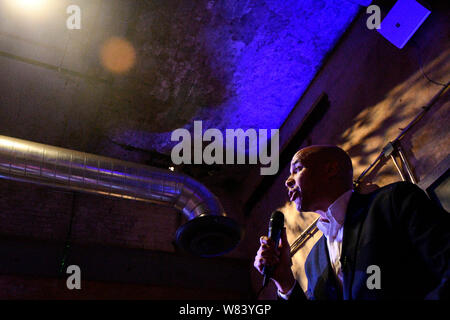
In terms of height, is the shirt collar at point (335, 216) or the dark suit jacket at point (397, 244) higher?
the shirt collar at point (335, 216)

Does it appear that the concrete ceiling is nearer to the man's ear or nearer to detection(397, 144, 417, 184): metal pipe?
detection(397, 144, 417, 184): metal pipe

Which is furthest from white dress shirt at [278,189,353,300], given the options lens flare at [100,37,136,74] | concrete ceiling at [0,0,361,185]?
lens flare at [100,37,136,74]

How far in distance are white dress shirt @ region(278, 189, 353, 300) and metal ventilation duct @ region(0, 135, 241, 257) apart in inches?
89.3

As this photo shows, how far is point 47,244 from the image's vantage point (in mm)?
4633

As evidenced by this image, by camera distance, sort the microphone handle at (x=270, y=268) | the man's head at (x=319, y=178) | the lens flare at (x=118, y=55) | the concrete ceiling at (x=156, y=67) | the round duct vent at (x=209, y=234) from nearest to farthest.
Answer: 1. the microphone handle at (x=270, y=268)
2. the man's head at (x=319, y=178)
3. the concrete ceiling at (x=156, y=67)
4. the lens flare at (x=118, y=55)
5. the round duct vent at (x=209, y=234)

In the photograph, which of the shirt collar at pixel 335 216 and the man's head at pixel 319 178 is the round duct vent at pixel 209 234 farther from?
the shirt collar at pixel 335 216

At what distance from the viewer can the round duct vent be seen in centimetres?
422

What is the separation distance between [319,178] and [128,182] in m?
2.76

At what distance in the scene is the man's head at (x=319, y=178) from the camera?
2102 millimetres

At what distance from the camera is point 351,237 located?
165 cm

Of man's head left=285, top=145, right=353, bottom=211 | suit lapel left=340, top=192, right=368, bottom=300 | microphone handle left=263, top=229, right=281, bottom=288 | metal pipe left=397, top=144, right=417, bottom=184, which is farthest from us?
metal pipe left=397, top=144, right=417, bottom=184

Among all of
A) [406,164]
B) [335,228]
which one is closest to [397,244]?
[335,228]

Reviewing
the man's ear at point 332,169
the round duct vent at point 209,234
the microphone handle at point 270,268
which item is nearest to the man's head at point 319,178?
the man's ear at point 332,169
